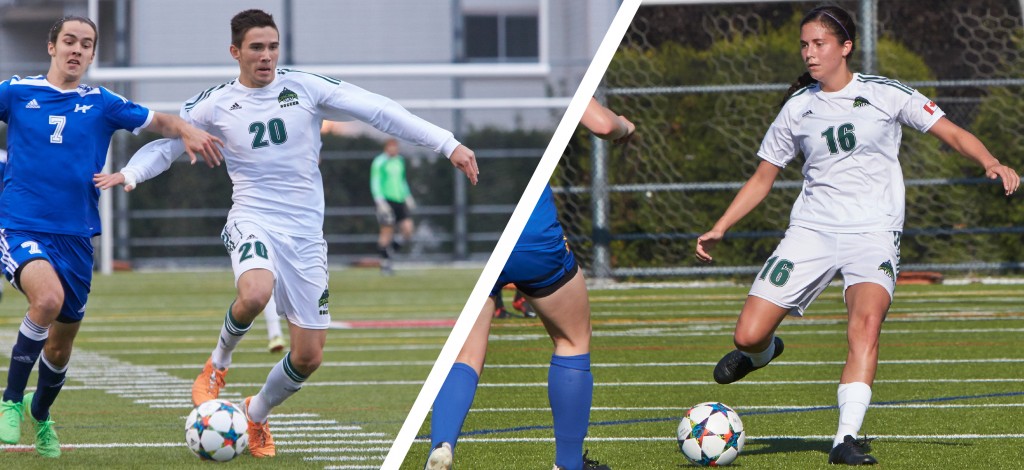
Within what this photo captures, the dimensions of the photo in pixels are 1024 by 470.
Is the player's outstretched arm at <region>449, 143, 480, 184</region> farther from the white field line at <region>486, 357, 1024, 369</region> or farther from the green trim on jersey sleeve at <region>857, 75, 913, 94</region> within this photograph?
the white field line at <region>486, 357, 1024, 369</region>

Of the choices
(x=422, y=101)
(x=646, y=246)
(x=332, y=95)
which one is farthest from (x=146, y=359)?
(x=422, y=101)

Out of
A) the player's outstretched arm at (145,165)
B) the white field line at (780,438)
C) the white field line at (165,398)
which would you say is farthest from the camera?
the white field line at (165,398)

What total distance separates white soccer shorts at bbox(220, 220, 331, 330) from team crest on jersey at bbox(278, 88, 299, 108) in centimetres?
52

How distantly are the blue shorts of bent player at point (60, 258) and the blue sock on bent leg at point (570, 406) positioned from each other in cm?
239

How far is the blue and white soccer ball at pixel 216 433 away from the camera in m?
6.38

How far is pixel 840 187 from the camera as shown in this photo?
6285 millimetres

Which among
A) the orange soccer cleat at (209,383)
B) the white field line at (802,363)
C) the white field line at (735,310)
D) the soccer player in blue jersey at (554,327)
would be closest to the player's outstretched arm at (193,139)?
the orange soccer cleat at (209,383)

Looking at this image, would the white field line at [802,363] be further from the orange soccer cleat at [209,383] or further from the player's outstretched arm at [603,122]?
the player's outstretched arm at [603,122]

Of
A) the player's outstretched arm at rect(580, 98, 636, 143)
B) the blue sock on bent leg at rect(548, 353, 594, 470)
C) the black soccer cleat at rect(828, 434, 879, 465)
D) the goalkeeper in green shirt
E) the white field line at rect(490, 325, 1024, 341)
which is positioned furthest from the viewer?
the goalkeeper in green shirt

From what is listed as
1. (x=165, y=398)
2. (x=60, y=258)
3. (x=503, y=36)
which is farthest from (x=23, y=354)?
(x=503, y=36)

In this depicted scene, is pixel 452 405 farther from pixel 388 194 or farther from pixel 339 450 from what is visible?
pixel 388 194

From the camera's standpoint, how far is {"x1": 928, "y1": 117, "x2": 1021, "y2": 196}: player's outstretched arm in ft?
19.3

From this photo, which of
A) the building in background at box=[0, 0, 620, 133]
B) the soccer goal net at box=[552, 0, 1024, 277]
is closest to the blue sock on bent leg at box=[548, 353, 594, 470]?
the soccer goal net at box=[552, 0, 1024, 277]

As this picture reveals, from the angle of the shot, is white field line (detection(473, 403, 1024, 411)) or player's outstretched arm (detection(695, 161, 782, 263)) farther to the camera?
white field line (detection(473, 403, 1024, 411))
